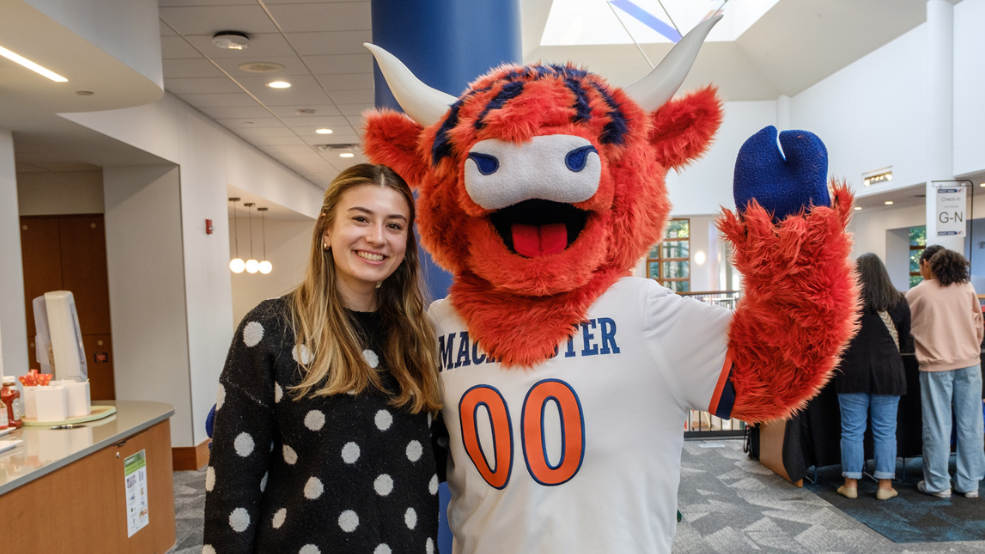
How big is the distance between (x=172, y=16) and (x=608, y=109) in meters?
3.59

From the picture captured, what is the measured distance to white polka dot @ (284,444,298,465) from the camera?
4.17 ft

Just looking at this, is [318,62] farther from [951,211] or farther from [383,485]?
[951,211]

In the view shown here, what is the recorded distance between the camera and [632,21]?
10.3 meters

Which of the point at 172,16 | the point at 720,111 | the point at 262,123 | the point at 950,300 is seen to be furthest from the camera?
the point at 262,123

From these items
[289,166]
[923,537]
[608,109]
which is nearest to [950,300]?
[923,537]

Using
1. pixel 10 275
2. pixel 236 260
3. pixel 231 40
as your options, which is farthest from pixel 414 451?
pixel 236 260

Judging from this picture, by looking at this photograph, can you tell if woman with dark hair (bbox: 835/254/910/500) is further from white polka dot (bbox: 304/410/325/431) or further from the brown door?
the brown door

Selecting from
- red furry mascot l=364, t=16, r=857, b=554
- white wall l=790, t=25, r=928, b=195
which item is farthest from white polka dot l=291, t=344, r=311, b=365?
white wall l=790, t=25, r=928, b=195

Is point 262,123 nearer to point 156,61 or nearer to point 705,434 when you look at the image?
point 156,61

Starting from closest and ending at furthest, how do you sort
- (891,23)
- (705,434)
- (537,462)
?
(537,462) → (705,434) → (891,23)

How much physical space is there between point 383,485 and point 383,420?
124 millimetres

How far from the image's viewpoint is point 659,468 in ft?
4.04

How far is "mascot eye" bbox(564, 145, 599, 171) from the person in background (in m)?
0.41

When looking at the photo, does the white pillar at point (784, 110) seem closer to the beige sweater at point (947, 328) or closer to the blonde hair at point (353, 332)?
the beige sweater at point (947, 328)
